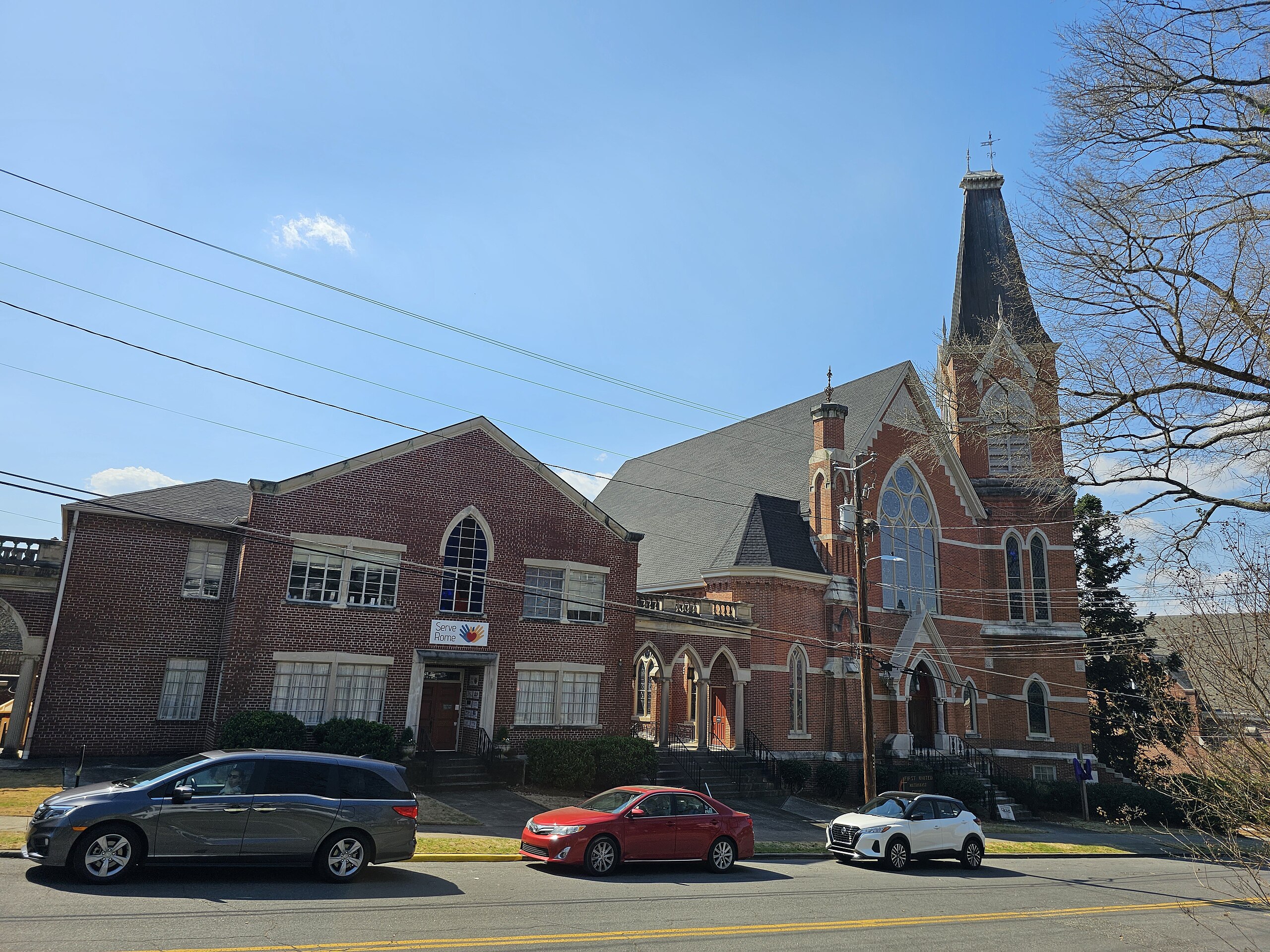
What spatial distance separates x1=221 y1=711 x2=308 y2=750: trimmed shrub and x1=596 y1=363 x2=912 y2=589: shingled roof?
14.9 meters

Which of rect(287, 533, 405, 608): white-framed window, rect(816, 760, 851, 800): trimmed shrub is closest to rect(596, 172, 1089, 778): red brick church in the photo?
rect(816, 760, 851, 800): trimmed shrub

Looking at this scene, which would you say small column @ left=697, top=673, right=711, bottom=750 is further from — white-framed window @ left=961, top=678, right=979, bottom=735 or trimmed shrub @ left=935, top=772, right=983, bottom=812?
white-framed window @ left=961, top=678, right=979, bottom=735

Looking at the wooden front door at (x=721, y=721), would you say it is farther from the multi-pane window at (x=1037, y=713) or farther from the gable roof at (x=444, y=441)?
the multi-pane window at (x=1037, y=713)

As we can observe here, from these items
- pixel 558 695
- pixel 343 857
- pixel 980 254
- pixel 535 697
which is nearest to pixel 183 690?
A: pixel 535 697

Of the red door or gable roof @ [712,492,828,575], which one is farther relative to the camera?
gable roof @ [712,492,828,575]

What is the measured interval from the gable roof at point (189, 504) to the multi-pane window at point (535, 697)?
8.51 m

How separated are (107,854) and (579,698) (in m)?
15.9

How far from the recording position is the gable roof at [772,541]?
96.3 ft

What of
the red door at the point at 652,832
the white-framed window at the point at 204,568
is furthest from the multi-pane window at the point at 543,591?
the red door at the point at 652,832

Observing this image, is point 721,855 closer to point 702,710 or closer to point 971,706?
point 702,710

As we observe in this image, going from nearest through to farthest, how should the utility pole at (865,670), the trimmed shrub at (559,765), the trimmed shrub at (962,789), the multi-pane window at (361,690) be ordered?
the utility pole at (865,670) → the multi-pane window at (361,690) → the trimmed shrub at (559,765) → the trimmed shrub at (962,789)

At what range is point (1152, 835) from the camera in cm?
2697

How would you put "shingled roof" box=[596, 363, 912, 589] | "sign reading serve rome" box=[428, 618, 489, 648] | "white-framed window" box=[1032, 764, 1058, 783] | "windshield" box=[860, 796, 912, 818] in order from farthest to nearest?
"white-framed window" box=[1032, 764, 1058, 783] < "shingled roof" box=[596, 363, 912, 589] < "sign reading serve rome" box=[428, 618, 489, 648] < "windshield" box=[860, 796, 912, 818]

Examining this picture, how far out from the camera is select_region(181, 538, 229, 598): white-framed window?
2173cm
